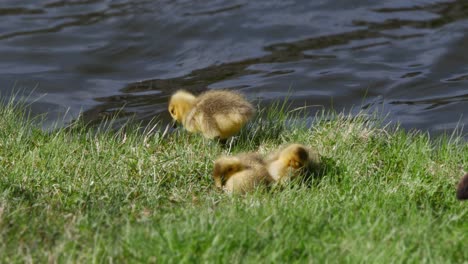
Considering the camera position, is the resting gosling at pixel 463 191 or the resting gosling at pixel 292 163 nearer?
the resting gosling at pixel 463 191

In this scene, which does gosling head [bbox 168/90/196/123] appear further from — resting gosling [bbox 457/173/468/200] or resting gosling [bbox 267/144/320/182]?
resting gosling [bbox 457/173/468/200]

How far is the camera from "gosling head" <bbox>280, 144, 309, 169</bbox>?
5.74 meters

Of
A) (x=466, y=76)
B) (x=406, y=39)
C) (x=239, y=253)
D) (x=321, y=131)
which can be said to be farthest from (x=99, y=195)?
(x=406, y=39)

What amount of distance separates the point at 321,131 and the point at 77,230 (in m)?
2.72

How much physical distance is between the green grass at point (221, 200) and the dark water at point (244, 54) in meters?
2.52

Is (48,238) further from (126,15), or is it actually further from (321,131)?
(126,15)

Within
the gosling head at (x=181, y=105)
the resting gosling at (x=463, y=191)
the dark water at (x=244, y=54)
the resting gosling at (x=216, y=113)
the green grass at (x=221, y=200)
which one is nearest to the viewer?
the green grass at (x=221, y=200)

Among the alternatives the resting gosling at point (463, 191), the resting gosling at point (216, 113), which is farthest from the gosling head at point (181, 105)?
the resting gosling at point (463, 191)

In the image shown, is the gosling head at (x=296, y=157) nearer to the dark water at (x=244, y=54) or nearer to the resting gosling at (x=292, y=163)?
the resting gosling at (x=292, y=163)

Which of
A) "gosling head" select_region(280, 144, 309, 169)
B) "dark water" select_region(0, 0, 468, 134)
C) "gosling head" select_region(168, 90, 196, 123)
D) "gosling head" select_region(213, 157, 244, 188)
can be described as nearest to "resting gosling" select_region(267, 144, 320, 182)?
"gosling head" select_region(280, 144, 309, 169)

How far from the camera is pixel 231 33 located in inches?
461

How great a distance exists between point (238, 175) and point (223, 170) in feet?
0.33

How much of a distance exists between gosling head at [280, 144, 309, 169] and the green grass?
0.15 metres

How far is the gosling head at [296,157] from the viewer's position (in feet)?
18.8
